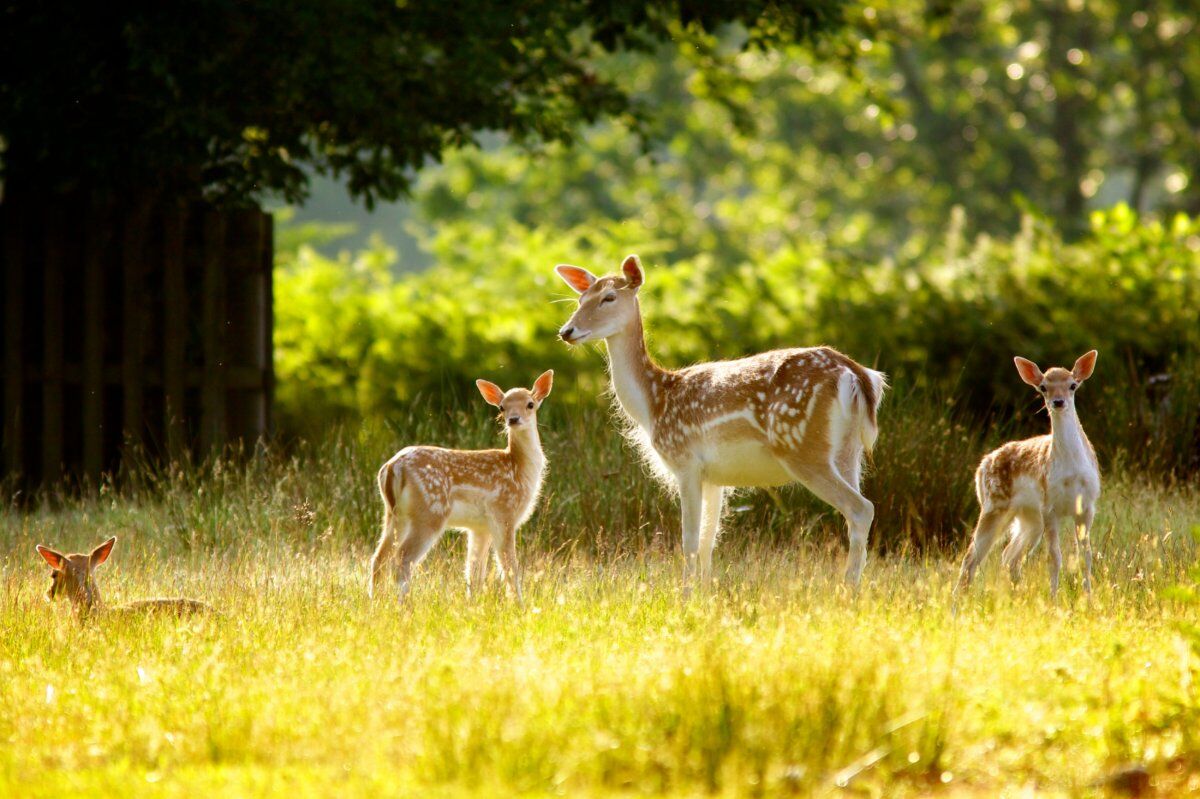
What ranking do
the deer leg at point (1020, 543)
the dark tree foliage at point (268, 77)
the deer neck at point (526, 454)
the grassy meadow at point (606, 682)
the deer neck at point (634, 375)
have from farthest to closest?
the dark tree foliage at point (268, 77), the deer neck at point (634, 375), the deer neck at point (526, 454), the deer leg at point (1020, 543), the grassy meadow at point (606, 682)

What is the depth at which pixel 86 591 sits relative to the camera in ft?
26.1

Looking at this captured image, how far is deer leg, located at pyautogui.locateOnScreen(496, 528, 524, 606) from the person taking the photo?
27.6ft

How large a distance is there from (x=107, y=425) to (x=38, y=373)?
2.73ft

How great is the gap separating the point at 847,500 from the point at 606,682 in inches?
106

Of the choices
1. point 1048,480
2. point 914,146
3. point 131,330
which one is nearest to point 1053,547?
point 1048,480

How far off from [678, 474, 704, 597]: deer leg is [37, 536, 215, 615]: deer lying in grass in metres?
2.41

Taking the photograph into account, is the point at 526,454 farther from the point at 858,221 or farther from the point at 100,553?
the point at 858,221

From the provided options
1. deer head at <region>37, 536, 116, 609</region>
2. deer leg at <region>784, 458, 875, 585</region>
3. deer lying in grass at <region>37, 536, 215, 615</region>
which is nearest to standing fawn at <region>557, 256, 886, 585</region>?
deer leg at <region>784, 458, 875, 585</region>

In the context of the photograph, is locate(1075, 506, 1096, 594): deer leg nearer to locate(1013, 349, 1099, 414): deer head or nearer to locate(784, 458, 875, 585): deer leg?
locate(1013, 349, 1099, 414): deer head

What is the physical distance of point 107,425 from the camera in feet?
45.6

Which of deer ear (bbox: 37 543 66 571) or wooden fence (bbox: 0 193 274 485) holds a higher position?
wooden fence (bbox: 0 193 274 485)

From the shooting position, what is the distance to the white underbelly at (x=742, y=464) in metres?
8.70

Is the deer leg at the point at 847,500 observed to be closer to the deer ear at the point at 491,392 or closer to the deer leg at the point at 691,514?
the deer leg at the point at 691,514

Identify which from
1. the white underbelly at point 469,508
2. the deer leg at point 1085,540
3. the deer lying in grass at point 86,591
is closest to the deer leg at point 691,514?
the white underbelly at point 469,508
